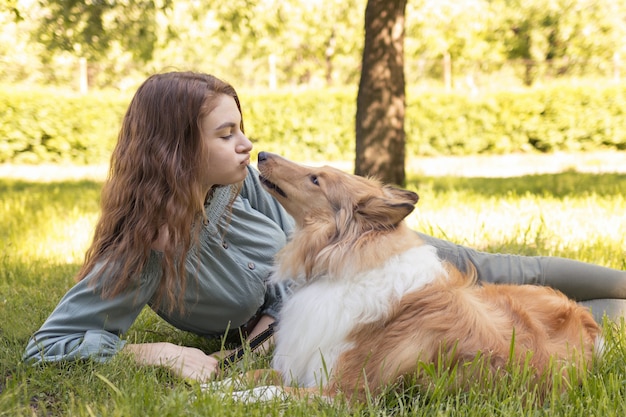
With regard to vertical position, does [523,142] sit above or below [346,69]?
below

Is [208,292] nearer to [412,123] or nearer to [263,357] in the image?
[263,357]

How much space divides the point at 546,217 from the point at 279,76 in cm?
2721

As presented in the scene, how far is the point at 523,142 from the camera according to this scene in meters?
18.9

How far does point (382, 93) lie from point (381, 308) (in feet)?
22.4

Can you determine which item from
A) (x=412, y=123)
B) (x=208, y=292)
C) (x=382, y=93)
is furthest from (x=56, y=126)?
(x=208, y=292)

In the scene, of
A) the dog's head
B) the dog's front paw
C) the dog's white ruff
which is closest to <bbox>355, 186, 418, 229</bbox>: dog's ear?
the dog's head

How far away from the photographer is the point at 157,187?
133 inches

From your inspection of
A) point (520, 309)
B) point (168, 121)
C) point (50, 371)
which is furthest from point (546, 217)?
point (50, 371)

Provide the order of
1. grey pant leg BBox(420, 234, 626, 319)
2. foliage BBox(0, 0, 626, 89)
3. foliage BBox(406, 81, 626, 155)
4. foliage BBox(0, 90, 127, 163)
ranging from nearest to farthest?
grey pant leg BBox(420, 234, 626, 319), foliage BBox(0, 90, 127, 163), foliage BBox(406, 81, 626, 155), foliage BBox(0, 0, 626, 89)

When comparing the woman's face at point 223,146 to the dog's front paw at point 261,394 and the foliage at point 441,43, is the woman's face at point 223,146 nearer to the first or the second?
the dog's front paw at point 261,394

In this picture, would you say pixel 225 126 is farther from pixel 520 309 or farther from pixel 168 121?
pixel 520 309

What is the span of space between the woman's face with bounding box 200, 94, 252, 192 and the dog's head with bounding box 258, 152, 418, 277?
127mm

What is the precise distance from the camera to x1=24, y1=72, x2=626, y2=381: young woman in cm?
332

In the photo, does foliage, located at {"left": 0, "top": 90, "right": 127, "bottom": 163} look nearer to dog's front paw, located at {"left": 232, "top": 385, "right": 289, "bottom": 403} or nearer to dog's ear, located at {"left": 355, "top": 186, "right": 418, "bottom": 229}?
dog's ear, located at {"left": 355, "top": 186, "right": 418, "bottom": 229}
